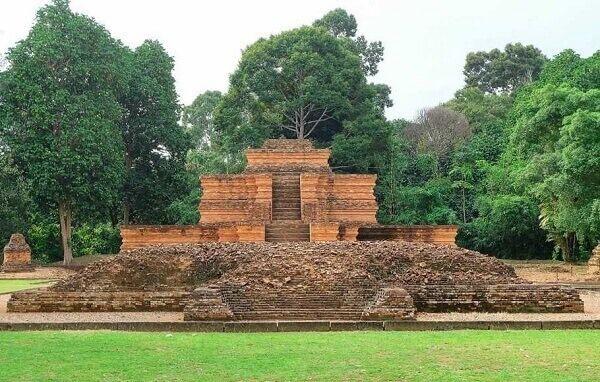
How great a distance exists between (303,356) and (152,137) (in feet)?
93.0

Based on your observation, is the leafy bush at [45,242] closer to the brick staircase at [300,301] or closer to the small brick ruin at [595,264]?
the small brick ruin at [595,264]

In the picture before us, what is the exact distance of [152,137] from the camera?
36.0 metres

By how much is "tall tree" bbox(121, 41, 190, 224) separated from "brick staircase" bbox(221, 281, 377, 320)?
2300cm

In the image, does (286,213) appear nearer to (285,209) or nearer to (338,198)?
(285,209)

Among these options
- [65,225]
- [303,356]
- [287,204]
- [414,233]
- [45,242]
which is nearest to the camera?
[303,356]

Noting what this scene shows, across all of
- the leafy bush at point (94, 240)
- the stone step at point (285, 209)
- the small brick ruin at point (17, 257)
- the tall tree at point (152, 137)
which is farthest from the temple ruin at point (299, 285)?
the leafy bush at point (94, 240)

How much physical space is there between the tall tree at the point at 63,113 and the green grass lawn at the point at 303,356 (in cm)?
1945

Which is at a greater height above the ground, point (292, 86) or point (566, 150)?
point (292, 86)

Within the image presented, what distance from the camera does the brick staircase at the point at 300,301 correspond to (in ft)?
43.9

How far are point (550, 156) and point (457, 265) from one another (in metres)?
10.4

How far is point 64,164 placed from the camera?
29.7m

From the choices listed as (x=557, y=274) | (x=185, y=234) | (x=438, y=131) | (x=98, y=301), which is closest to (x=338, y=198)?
(x=185, y=234)

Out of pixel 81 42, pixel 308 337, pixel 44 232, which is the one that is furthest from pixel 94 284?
pixel 44 232

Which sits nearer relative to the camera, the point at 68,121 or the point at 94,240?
the point at 68,121
